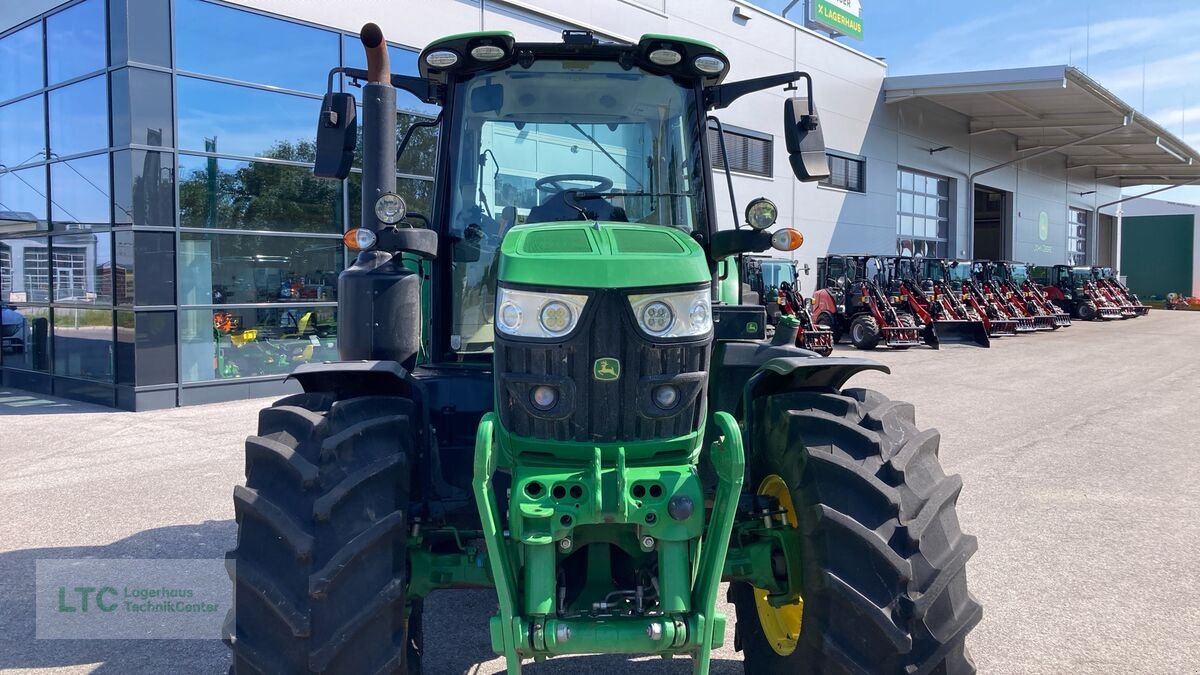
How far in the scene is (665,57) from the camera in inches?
159

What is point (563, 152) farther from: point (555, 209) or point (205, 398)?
point (205, 398)

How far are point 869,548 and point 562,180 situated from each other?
2.14 metres

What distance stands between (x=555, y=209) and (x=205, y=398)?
9.98 m

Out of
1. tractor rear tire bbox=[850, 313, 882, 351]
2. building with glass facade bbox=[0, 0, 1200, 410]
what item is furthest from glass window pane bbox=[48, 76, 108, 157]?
tractor rear tire bbox=[850, 313, 882, 351]

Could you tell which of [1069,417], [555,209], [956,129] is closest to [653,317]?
[555,209]

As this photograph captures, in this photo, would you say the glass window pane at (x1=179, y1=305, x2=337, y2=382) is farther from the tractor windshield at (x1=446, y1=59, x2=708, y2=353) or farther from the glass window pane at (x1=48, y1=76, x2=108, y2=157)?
the tractor windshield at (x1=446, y1=59, x2=708, y2=353)

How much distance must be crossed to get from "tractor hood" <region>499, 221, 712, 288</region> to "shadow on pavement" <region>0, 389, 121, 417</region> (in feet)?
35.5

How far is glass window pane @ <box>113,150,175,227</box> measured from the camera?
11727 millimetres

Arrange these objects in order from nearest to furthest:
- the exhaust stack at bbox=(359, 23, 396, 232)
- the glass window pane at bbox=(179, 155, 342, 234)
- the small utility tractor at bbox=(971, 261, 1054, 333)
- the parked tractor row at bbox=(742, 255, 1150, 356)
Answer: the exhaust stack at bbox=(359, 23, 396, 232) < the glass window pane at bbox=(179, 155, 342, 234) < the parked tractor row at bbox=(742, 255, 1150, 356) < the small utility tractor at bbox=(971, 261, 1054, 333)

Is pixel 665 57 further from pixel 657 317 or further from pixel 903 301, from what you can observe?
pixel 903 301

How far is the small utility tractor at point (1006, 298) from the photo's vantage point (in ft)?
83.5

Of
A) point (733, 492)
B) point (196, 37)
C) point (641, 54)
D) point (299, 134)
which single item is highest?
point (196, 37)

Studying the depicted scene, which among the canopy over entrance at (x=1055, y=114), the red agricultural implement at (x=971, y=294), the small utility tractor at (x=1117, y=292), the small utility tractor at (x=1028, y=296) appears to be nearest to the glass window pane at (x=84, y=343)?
the red agricultural implement at (x=971, y=294)

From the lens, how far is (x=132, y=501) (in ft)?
22.8
